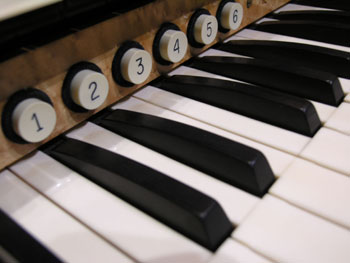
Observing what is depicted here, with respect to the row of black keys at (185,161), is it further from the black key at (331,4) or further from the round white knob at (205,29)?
the black key at (331,4)

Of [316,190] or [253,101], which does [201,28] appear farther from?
[316,190]

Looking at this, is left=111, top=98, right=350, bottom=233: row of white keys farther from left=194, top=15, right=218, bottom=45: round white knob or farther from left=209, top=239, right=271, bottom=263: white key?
left=194, top=15, right=218, bottom=45: round white knob

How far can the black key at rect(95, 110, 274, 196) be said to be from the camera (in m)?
0.66

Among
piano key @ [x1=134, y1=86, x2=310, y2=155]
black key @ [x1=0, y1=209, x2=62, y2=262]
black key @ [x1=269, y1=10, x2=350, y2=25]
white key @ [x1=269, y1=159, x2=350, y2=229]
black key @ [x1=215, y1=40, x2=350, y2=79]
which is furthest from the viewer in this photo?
black key @ [x1=269, y1=10, x2=350, y2=25]

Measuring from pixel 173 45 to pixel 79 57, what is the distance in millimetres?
242

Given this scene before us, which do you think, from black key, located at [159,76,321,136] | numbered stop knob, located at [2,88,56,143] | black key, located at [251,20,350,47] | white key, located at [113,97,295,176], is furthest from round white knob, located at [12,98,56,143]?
black key, located at [251,20,350,47]

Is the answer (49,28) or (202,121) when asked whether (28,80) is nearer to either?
(49,28)

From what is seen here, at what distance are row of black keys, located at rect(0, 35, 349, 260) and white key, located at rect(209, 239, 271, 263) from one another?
0.04ft

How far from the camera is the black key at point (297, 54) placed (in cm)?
99

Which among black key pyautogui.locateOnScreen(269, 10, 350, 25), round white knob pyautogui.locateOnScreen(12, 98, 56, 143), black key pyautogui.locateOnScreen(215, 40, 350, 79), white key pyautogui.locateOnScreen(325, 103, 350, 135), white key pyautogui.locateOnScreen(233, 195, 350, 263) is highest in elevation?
round white knob pyautogui.locateOnScreen(12, 98, 56, 143)

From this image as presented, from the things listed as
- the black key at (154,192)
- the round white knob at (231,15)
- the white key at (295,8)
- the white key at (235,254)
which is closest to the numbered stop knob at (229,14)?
the round white knob at (231,15)

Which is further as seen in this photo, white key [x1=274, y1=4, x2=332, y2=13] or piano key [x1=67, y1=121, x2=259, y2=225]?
white key [x1=274, y1=4, x2=332, y2=13]

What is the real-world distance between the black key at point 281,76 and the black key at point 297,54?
2.9 inches

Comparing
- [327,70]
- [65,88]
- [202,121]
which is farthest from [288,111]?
[65,88]
